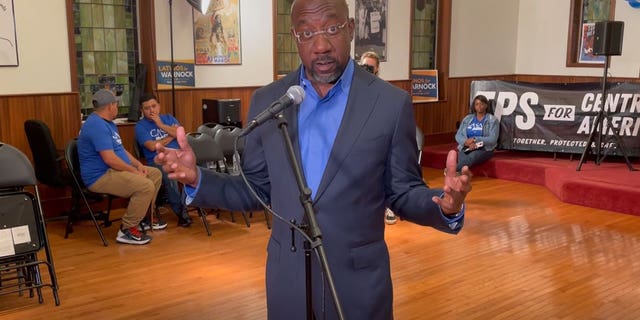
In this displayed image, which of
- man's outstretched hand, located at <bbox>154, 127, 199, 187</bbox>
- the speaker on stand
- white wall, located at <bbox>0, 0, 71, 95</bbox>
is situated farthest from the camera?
the speaker on stand

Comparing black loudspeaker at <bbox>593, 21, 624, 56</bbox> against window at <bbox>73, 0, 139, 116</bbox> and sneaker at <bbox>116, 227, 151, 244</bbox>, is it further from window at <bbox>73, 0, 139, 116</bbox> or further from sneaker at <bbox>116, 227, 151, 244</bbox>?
sneaker at <bbox>116, 227, 151, 244</bbox>

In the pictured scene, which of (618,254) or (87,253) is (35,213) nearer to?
(87,253)

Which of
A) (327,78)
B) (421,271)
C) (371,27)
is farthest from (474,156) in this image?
(327,78)

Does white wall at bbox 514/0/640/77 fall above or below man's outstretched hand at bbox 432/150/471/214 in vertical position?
above

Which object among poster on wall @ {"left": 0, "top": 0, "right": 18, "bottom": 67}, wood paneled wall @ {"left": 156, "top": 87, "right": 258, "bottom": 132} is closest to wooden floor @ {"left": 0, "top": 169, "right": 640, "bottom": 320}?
wood paneled wall @ {"left": 156, "top": 87, "right": 258, "bottom": 132}

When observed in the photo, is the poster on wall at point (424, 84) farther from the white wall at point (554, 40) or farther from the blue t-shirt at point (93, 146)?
the blue t-shirt at point (93, 146)

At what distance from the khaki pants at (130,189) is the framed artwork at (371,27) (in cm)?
419

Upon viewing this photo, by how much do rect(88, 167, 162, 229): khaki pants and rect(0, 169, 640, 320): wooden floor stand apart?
0.86 feet

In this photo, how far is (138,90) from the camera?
6.70m

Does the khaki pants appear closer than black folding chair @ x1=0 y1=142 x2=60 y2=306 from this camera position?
No

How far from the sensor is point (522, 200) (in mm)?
6906

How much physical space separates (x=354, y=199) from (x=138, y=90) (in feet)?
17.8

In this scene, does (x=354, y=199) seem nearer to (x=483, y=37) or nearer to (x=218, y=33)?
(x=218, y=33)

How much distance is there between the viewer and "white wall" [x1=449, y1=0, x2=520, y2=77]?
9.77 meters
